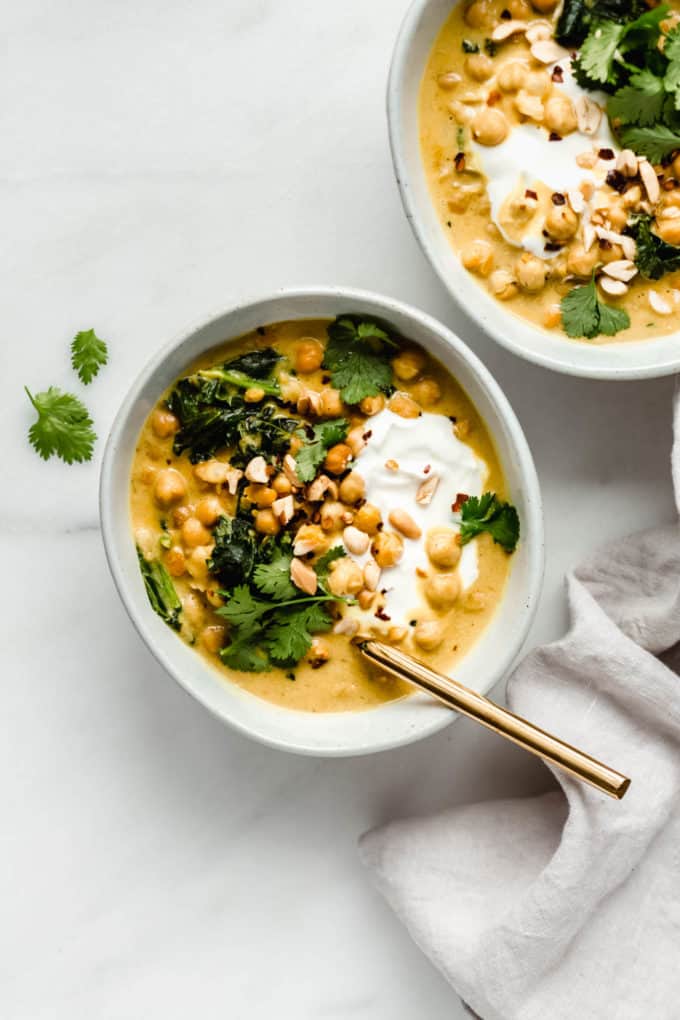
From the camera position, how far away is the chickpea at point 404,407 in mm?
2332

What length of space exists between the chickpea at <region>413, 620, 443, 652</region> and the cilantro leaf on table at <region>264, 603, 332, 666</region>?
20 cm

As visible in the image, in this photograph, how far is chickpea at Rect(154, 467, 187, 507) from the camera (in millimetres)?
2303

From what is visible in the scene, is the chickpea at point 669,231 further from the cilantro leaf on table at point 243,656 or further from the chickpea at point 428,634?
the cilantro leaf on table at point 243,656

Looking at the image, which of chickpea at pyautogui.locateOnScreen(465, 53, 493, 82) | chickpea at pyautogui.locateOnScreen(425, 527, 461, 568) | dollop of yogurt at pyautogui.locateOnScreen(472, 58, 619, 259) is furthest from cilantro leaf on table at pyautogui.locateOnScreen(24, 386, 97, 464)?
chickpea at pyautogui.locateOnScreen(465, 53, 493, 82)

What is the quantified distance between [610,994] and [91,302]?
2065 millimetres

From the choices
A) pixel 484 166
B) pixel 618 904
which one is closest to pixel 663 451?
pixel 484 166

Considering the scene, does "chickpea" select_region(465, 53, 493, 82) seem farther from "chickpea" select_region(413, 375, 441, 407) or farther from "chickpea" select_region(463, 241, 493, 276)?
"chickpea" select_region(413, 375, 441, 407)

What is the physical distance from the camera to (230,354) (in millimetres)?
2342

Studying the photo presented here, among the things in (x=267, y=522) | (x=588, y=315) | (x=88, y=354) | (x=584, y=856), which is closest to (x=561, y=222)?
(x=588, y=315)

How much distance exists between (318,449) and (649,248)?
860 millimetres

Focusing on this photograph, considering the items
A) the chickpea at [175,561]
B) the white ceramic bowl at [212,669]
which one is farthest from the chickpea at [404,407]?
the chickpea at [175,561]

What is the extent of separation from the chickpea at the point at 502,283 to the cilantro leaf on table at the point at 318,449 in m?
0.46

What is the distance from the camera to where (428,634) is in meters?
2.31

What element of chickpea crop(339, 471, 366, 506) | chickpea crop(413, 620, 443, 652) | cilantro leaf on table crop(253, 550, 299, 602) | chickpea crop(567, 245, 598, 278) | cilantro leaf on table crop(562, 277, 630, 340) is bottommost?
chickpea crop(413, 620, 443, 652)
